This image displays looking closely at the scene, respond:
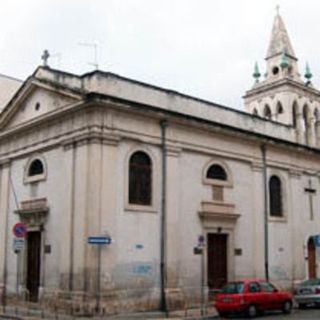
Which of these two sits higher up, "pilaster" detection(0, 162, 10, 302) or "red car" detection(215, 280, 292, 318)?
"pilaster" detection(0, 162, 10, 302)

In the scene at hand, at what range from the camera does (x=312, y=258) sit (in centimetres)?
2975

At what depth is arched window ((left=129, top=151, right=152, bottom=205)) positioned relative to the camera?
2195cm

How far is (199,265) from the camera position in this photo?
77.8ft

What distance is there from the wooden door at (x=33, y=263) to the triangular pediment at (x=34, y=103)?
4.80 m

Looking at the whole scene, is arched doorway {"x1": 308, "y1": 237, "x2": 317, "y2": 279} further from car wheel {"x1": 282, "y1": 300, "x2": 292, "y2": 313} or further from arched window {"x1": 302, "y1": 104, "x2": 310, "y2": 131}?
arched window {"x1": 302, "y1": 104, "x2": 310, "y2": 131}

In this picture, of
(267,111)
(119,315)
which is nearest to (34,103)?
(119,315)

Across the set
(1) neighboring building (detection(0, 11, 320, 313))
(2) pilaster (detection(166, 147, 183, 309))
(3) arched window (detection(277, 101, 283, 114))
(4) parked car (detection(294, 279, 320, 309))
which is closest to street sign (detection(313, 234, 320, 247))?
(1) neighboring building (detection(0, 11, 320, 313))

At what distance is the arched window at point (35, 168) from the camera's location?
23.9 m

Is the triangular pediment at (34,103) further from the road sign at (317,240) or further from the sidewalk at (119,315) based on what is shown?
the road sign at (317,240)

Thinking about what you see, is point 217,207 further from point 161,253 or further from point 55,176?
point 55,176

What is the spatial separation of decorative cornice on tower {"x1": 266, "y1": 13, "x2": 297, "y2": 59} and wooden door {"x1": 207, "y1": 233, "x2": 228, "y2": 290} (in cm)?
2730

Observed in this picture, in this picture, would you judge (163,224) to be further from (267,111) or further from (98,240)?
(267,111)

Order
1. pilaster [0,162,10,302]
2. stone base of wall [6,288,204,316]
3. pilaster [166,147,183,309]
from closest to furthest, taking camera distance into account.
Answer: stone base of wall [6,288,204,316], pilaster [166,147,183,309], pilaster [0,162,10,302]

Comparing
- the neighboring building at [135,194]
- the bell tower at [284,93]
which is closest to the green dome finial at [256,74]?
the bell tower at [284,93]
